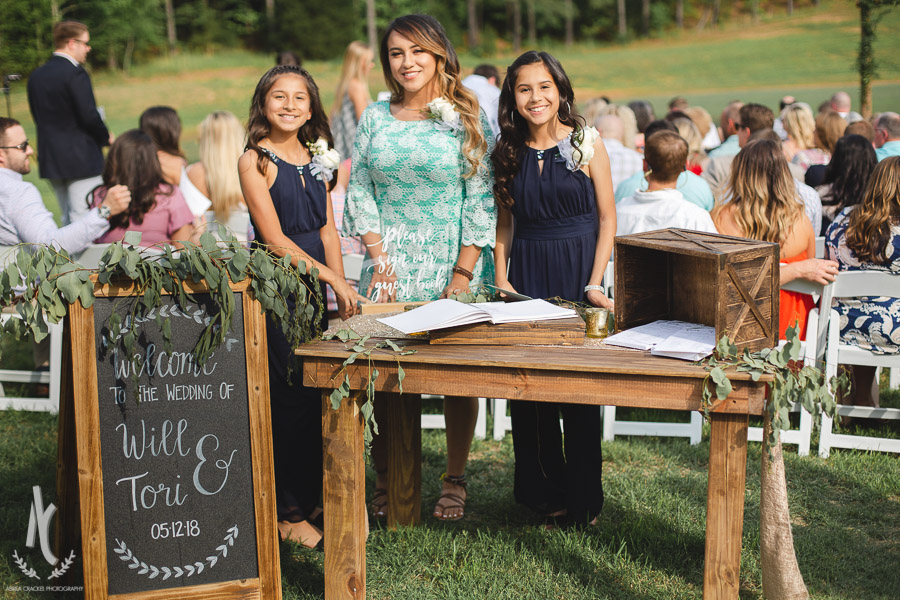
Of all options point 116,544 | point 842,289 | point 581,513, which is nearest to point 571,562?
point 581,513

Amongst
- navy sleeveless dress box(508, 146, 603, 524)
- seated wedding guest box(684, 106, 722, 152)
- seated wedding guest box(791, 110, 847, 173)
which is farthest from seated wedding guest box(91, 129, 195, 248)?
seated wedding guest box(684, 106, 722, 152)

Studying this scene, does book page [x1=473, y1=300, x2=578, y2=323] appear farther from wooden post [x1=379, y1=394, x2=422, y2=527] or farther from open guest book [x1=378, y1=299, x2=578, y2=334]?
wooden post [x1=379, y1=394, x2=422, y2=527]

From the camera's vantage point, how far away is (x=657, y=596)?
325 cm

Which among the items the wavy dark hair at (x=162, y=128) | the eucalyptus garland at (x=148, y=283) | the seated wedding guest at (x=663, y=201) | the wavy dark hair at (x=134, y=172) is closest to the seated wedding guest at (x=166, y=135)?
the wavy dark hair at (x=162, y=128)

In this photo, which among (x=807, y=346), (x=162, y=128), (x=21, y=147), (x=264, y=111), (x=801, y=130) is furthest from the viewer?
(x=801, y=130)

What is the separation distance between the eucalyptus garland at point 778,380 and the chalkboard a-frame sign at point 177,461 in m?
1.48

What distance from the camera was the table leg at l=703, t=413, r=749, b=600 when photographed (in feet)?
8.62

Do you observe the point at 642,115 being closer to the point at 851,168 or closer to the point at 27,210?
the point at 851,168

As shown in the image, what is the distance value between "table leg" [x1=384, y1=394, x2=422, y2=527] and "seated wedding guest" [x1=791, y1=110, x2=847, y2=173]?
5.75 m

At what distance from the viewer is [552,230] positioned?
3.72 metres

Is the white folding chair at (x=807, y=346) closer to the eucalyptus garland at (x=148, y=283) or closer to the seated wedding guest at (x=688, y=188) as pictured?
the seated wedding guest at (x=688, y=188)

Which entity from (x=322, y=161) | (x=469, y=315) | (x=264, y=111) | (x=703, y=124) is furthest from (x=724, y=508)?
(x=703, y=124)

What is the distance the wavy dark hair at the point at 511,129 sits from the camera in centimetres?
362

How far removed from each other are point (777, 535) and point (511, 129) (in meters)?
1.91
